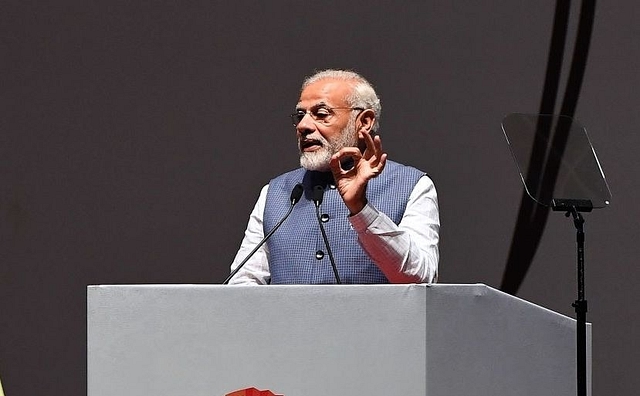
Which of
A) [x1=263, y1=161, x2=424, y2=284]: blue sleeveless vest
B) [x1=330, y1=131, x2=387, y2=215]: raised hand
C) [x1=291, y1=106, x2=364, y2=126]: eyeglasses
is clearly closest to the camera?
[x1=330, y1=131, x2=387, y2=215]: raised hand

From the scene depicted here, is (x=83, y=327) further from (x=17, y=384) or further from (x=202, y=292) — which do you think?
(x=202, y=292)

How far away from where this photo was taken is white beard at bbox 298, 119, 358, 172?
2783mm

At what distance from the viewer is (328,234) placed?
2750 mm

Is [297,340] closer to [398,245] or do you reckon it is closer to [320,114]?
[398,245]

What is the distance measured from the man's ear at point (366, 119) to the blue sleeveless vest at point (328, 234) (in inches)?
4.5

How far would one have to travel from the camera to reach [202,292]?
6.38 ft

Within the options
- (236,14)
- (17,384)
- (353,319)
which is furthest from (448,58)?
(353,319)

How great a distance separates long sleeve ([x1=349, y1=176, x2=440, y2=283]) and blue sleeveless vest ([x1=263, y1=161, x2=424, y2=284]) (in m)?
0.11

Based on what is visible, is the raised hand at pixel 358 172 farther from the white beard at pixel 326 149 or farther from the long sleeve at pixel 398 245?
the white beard at pixel 326 149

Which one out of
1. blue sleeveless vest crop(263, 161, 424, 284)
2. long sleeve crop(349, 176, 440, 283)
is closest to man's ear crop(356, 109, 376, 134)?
blue sleeveless vest crop(263, 161, 424, 284)

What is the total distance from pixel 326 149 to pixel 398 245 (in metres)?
0.51

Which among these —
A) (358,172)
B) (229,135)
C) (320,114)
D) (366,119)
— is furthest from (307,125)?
(229,135)

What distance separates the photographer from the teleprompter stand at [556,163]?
277 cm

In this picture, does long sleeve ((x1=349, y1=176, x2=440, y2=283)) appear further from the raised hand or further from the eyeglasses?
the eyeglasses
